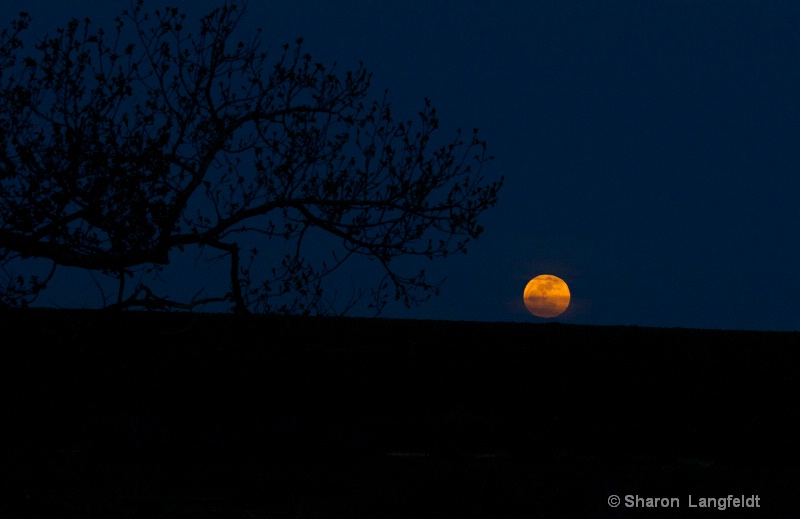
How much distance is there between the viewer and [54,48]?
7285 millimetres

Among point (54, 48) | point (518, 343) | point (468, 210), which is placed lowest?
point (518, 343)

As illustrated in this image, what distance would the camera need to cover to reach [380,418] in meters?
4.89

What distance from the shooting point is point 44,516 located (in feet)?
14.9

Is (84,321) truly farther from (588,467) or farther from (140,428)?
(588,467)

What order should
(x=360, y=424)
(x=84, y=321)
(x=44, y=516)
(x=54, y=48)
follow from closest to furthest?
(x=44, y=516), (x=360, y=424), (x=84, y=321), (x=54, y=48)

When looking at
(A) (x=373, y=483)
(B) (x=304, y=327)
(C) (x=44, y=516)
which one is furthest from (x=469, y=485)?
(C) (x=44, y=516)

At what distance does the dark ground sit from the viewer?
4.60m

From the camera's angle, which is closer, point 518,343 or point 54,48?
point 518,343

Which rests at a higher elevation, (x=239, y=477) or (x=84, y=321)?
(x=84, y=321)

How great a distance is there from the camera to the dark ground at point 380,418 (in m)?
4.60

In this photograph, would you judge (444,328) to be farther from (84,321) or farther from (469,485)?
(84,321)

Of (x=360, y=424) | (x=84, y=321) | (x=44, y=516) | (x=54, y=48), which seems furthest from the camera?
(x=54, y=48)

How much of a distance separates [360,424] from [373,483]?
1.24 ft

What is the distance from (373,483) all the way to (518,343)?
1.44 meters
